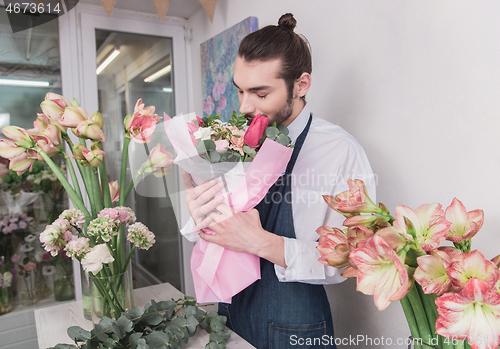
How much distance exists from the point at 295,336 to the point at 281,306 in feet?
0.29

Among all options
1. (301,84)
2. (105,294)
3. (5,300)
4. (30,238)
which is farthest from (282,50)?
(5,300)

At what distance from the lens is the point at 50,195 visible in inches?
81.2

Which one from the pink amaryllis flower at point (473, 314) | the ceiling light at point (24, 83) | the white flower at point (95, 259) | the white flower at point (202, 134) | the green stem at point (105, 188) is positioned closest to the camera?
the pink amaryllis flower at point (473, 314)

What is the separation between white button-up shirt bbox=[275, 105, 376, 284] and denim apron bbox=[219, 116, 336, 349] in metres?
0.04

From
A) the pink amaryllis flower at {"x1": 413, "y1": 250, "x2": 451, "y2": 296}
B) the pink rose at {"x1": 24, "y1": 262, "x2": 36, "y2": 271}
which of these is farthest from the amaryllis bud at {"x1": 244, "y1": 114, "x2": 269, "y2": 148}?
the pink rose at {"x1": 24, "y1": 262, "x2": 36, "y2": 271}

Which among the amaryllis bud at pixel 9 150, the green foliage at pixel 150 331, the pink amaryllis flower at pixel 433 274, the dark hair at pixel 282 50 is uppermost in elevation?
the dark hair at pixel 282 50

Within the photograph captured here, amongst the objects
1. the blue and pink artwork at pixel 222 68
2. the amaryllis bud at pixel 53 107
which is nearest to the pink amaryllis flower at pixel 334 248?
the amaryllis bud at pixel 53 107

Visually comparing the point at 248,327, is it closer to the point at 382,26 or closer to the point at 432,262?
the point at 432,262

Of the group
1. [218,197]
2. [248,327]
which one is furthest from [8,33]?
[248,327]

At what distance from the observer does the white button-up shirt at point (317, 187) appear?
98 cm

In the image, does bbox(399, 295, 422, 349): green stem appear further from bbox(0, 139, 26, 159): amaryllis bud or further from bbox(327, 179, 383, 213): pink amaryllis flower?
bbox(0, 139, 26, 159): amaryllis bud

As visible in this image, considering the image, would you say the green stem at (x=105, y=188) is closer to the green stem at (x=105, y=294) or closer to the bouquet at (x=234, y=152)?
the green stem at (x=105, y=294)

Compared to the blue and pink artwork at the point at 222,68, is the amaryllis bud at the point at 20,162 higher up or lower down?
lower down
